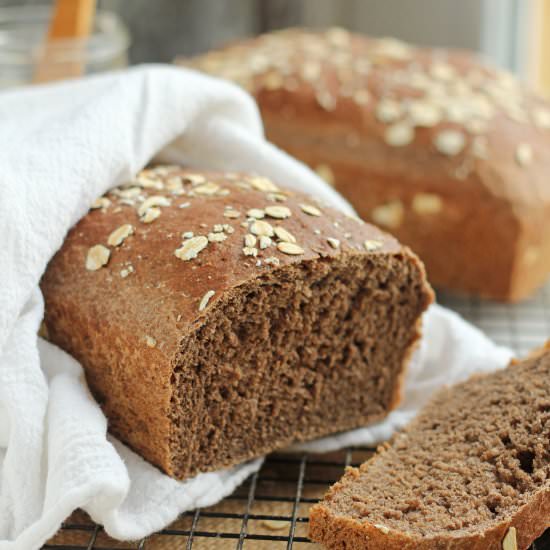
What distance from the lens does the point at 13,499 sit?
1934 mm

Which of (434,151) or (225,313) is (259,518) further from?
(434,151)

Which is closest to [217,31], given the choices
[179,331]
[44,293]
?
[44,293]

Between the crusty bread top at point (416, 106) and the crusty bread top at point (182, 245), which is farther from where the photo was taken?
the crusty bread top at point (416, 106)

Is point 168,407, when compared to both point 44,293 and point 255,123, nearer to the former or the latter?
point 44,293

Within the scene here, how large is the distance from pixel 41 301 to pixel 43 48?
1479 mm

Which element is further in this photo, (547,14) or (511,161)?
(547,14)

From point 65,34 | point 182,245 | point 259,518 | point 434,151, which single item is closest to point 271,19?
point 65,34

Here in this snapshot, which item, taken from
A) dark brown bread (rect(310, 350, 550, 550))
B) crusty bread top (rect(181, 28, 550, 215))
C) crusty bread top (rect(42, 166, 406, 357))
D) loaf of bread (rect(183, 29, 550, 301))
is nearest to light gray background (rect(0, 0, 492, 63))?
crusty bread top (rect(181, 28, 550, 215))

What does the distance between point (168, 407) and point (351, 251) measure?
53 cm

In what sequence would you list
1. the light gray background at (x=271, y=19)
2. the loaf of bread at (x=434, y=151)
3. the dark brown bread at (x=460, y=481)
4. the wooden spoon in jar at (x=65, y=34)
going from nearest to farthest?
the dark brown bread at (x=460, y=481), the loaf of bread at (x=434, y=151), the wooden spoon in jar at (x=65, y=34), the light gray background at (x=271, y=19)

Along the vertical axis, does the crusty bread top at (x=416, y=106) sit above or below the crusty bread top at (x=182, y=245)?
below

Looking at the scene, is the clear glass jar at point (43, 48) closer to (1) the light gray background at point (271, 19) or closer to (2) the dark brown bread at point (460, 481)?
(1) the light gray background at point (271, 19)

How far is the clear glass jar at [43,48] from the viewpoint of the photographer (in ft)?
10.8

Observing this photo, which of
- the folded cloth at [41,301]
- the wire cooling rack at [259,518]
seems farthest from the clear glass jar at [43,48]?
the wire cooling rack at [259,518]
